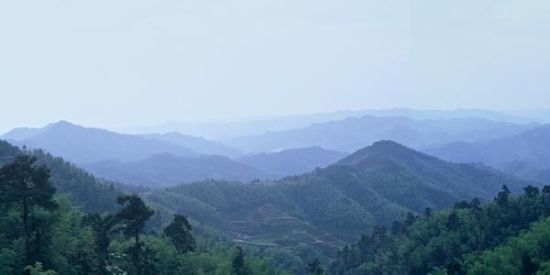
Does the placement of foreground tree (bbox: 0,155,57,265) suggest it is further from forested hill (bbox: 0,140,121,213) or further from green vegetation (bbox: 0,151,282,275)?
forested hill (bbox: 0,140,121,213)

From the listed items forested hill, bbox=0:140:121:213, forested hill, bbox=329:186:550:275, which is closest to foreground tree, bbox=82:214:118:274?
forested hill, bbox=329:186:550:275

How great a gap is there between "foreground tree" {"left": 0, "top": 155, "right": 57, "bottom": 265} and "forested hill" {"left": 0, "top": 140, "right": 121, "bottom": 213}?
82556mm

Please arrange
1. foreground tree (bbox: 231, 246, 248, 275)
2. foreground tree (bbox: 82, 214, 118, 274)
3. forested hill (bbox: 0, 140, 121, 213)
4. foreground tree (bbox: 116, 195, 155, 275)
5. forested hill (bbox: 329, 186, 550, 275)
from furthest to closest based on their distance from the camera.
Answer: forested hill (bbox: 0, 140, 121, 213) → forested hill (bbox: 329, 186, 550, 275) → foreground tree (bbox: 231, 246, 248, 275) → foreground tree (bbox: 82, 214, 118, 274) → foreground tree (bbox: 116, 195, 155, 275)

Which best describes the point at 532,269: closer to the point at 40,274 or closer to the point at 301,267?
the point at 40,274

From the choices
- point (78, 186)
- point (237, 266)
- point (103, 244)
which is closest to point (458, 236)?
point (237, 266)

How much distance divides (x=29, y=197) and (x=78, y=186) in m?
102

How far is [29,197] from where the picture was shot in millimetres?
40031

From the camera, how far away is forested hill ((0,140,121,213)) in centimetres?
12950

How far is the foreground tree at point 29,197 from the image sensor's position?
39.2 meters

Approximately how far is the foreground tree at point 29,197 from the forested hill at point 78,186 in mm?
82556

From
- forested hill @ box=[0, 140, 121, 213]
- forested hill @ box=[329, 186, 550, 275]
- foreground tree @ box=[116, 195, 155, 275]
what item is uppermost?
foreground tree @ box=[116, 195, 155, 275]

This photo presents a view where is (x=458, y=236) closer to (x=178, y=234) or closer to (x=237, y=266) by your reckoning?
(x=237, y=266)

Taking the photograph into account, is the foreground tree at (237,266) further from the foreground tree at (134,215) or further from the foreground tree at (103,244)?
the foreground tree at (134,215)

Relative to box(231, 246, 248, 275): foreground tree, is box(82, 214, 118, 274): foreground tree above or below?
above
